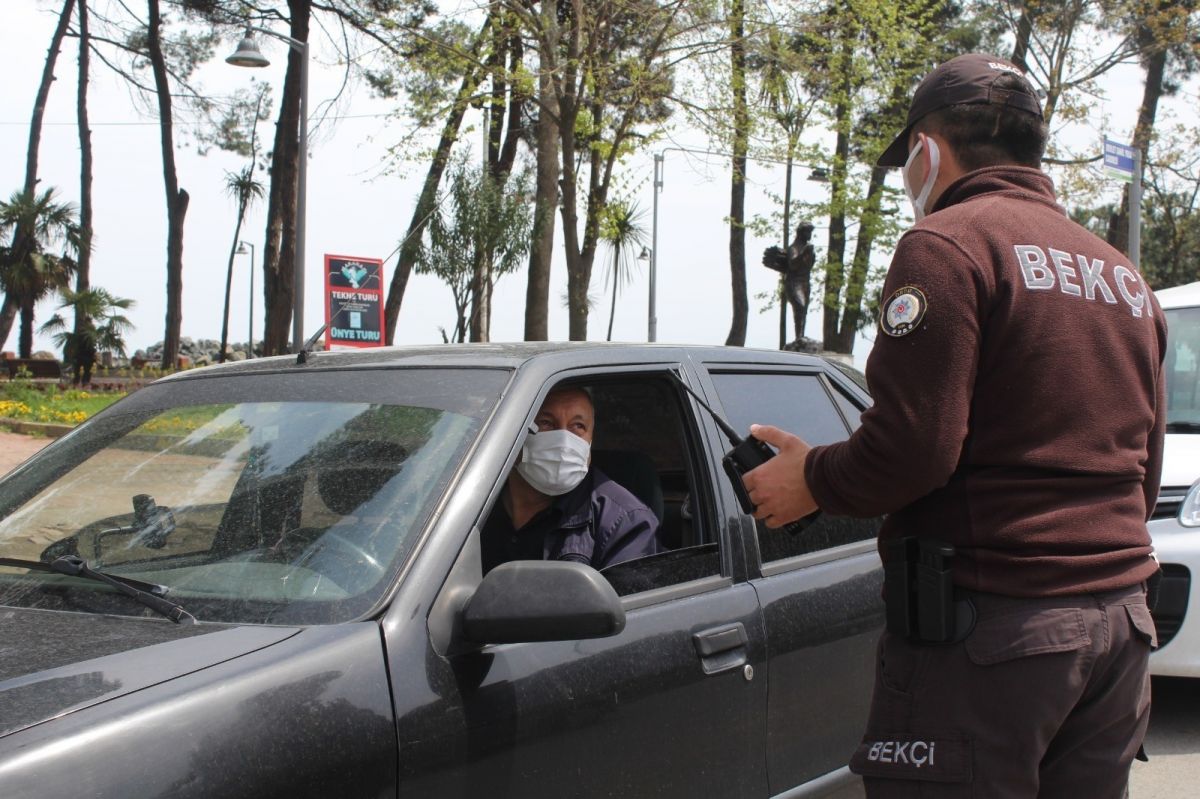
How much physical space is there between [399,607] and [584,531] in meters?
1.07

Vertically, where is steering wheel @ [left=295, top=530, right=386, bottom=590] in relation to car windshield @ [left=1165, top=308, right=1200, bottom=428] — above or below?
below

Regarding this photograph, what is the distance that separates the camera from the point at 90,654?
2.08 m

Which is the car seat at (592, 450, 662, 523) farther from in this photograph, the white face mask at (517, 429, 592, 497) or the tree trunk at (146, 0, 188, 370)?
the tree trunk at (146, 0, 188, 370)

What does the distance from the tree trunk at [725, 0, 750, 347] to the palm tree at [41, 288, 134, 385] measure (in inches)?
521

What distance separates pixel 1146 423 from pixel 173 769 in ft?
5.46

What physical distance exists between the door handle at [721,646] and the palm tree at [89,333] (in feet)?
83.2

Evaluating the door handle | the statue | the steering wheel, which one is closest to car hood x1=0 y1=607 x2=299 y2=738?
the steering wheel

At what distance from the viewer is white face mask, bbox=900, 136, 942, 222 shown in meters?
2.33

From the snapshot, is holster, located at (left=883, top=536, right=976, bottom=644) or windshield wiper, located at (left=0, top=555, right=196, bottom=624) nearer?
holster, located at (left=883, top=536, right=976, bottom=644)

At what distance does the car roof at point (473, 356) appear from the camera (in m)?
2.96

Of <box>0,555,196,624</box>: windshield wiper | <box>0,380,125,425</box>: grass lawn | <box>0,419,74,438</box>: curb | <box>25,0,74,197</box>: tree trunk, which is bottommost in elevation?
<box>0,419,74,438</box>: curb

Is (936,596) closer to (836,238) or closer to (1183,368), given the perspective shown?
(1183,368)

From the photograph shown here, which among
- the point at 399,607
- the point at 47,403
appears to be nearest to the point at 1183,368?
the point at 399,607

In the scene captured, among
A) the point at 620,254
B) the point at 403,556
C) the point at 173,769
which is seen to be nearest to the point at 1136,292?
the point at 403,556
